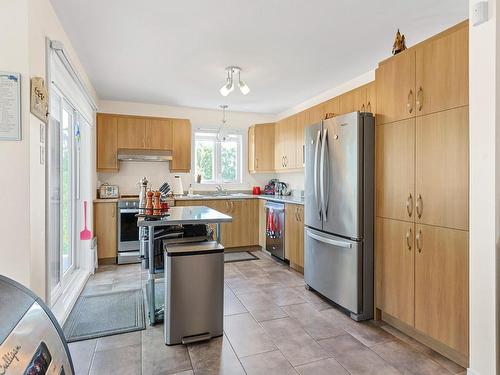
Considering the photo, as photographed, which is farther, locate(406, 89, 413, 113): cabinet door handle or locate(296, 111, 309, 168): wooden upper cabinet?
locate(296, 111, 309, 168): wooden upper cabinet

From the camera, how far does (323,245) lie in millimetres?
3062

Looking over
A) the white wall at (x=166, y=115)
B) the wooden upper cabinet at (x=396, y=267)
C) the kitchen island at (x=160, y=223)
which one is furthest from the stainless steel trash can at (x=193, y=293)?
the white wall at (x=166, y=115)

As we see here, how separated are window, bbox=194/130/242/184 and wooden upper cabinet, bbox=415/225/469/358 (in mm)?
3928

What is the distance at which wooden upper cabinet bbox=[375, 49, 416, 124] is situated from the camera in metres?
2.31

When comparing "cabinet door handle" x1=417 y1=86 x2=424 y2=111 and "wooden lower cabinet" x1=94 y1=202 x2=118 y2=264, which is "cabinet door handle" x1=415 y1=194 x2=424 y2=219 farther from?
"wooden lower cabinet" x1=94 y1=202 x2=118 y2=264

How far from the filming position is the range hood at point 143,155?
475 cm

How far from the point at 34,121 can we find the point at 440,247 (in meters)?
2.76

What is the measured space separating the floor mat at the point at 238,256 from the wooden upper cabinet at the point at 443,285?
279 centimetres

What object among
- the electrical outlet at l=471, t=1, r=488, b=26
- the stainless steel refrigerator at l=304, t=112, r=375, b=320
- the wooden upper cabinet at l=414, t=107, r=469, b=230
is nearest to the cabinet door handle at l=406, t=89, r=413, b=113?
the wooden upper cabinet at l=414, t=107, r=469, b=230

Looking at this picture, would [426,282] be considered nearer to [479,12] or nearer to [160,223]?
[479,12]

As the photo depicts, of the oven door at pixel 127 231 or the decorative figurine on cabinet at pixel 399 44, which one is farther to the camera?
the oven door at pixel 127 231

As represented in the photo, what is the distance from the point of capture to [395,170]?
96.7 inches

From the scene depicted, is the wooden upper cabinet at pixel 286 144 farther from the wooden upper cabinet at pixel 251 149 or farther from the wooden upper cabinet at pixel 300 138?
the wooden upper cabinet at pixel 251 149

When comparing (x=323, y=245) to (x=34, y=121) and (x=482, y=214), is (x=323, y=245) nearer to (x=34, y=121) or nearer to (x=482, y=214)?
(x=482, y=214)
